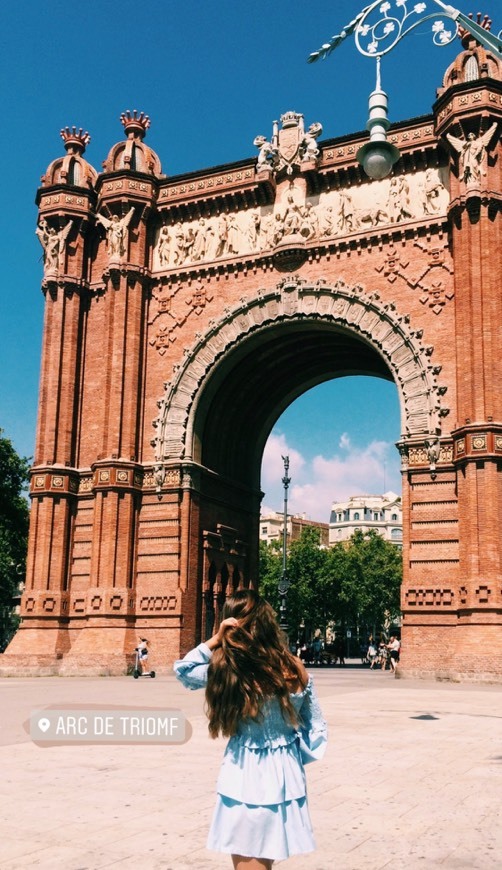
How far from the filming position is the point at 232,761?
14.1 ft

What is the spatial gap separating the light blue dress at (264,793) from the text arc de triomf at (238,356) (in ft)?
65.4

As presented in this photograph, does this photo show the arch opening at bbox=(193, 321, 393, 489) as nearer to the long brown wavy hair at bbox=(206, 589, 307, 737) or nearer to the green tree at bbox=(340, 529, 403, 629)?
the long brown wavy hair at bbox=(206, 589, 307, 737)

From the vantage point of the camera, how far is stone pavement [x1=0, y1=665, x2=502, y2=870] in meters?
6.12

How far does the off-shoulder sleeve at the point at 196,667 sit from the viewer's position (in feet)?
14.6

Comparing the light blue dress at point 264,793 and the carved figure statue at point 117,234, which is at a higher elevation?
the carved figure statue at point 117,234

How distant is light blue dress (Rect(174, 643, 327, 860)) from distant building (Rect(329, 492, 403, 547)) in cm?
12810

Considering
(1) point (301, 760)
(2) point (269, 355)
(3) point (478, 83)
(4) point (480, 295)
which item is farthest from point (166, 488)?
(1) point (301, 760)

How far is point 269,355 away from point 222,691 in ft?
91.1

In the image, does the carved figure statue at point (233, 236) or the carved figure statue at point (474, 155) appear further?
the carved figure statue at point (233, 236)

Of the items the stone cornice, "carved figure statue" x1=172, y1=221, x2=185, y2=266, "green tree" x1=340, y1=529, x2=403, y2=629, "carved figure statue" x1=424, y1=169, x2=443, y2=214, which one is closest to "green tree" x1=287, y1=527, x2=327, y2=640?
"green tree" x1=340, y1=529, x2=403, y2=629

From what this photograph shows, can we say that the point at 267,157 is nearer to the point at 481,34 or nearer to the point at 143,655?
the point at 143,655

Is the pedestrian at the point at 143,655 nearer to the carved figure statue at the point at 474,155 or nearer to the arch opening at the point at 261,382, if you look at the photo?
the arch opening at the point at 261,382

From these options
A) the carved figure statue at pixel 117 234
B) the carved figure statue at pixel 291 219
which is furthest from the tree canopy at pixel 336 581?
the carved figure statue at pixel 291 219

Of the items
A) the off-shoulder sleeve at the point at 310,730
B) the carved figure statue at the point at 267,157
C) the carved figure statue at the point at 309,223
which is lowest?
the off-shoulder sleeve at the point at 310,730
